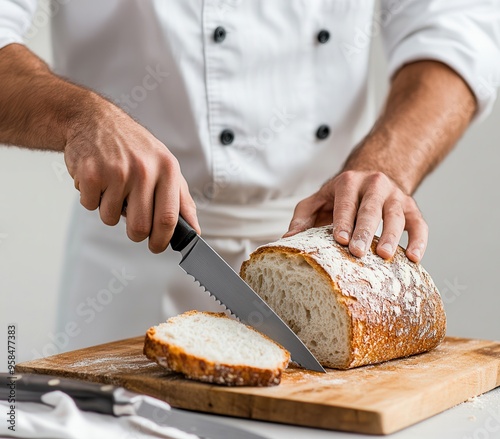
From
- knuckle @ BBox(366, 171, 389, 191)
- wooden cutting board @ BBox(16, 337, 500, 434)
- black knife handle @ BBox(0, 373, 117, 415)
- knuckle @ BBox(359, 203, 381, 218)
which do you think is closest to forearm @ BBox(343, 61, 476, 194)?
knuckle @ BBox(366, 171, 389, 191)

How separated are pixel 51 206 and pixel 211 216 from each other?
1508 mm

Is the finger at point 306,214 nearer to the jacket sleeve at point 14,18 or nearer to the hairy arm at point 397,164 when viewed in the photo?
the hairy arm at point 397,164

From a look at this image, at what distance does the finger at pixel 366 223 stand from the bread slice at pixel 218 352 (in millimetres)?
285

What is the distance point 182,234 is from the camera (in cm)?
158

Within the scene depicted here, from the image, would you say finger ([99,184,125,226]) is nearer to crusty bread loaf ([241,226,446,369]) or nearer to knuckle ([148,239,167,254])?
knuckle ([148,239,167,254])

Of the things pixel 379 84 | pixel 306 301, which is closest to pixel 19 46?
pixel 306 301

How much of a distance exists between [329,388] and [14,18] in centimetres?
124

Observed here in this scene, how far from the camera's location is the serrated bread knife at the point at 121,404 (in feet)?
3.97

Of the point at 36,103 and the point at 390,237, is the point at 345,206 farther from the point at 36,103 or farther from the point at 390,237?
the point at 36,103

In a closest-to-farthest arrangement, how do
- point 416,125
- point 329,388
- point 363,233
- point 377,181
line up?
point 329,388 → point 363,233 → point 377,181 → point 416,125

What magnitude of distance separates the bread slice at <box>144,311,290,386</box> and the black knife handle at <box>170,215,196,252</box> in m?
0.17

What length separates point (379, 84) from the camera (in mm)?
3975

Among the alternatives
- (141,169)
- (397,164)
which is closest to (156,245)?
(141,169)

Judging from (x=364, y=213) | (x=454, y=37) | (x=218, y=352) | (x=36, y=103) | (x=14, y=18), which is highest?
(x=454, y=37)
